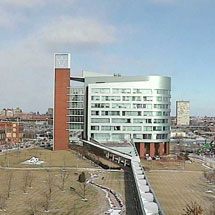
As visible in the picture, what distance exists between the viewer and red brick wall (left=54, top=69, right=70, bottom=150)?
60000 mm

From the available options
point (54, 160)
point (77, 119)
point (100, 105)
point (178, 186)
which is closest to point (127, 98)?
point (100, 105)

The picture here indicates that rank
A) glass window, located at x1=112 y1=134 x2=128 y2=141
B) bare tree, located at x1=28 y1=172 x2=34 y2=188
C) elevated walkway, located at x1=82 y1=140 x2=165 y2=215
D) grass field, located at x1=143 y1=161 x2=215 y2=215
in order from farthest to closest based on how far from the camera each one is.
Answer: glass window, located at x1=112 y1=134 x2=128 y2=141 < bare tree, located at x1=28 y1=172 x2=34 y2=188 < grass field, located at x1=143 y1=161 x2=215 y2=215 < elevated walkway, located at x1=82 y1=140 x2=165 y2=215

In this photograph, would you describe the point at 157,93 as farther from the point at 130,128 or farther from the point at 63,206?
the point at 63,206

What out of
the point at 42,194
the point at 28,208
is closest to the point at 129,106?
the point at 42,194

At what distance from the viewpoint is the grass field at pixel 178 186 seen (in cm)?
2422

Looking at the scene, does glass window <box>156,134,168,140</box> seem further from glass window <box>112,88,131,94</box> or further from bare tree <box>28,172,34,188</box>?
bare tree <box>28,172,34,188</box>

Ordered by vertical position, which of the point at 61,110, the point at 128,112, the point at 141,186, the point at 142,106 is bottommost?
the point at 141,186

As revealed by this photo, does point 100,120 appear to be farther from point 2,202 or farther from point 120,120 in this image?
point 2,202

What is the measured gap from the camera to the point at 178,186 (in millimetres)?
31344

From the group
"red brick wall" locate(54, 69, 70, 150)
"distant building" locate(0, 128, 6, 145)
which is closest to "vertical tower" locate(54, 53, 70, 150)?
"red brick wall" locate(54, 69, 70, 150)

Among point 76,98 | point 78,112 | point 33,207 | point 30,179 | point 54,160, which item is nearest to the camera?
point 33,207

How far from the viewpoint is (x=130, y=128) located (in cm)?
5753

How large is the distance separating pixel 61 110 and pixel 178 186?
33086 mm

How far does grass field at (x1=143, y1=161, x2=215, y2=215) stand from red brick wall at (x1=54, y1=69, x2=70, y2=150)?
765 inches
